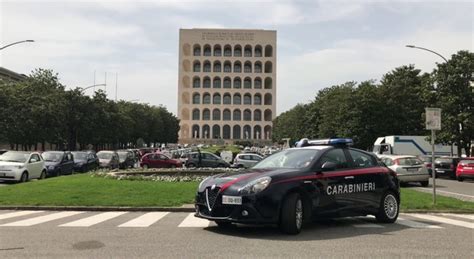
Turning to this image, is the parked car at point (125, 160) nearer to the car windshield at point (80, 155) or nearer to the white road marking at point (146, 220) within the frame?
the car windshield at point (80, 155)

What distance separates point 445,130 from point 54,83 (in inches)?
1549

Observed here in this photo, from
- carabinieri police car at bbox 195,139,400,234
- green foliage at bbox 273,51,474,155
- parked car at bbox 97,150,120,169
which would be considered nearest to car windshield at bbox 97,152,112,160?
parked car at bbox 97,150,120,169

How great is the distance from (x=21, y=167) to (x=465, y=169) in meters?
24.2

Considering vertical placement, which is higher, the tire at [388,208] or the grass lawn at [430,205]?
the tire at [388,208]

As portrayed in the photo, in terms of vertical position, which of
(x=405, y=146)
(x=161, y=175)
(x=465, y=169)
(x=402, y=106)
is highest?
(x=402, y=106)

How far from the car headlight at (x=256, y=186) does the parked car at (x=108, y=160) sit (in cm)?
2967

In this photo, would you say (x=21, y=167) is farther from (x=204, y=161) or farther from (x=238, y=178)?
(x=238, y=178)

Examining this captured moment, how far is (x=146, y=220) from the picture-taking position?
11195mm

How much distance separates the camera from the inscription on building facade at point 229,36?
520ft

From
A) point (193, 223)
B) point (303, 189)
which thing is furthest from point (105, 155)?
point (303, 189)

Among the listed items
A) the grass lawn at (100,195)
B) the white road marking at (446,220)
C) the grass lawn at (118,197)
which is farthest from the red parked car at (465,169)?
the white road marking at (446,220)

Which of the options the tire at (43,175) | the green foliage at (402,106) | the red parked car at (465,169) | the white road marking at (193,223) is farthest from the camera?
the green foliage at (402,106)

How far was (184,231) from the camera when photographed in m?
9.61

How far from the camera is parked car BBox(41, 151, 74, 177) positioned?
96.6ft
